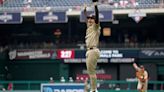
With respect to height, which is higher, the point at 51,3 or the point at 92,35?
the point at 92,35

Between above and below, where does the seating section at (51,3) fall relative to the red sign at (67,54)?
above

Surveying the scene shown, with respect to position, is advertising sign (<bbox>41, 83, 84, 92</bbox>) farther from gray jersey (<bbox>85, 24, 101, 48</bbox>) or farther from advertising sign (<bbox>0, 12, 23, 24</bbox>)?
gray jersey (<bbox>85, 24, 101, 48</bbox>)

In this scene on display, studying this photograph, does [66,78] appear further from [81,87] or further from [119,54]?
[81,87]

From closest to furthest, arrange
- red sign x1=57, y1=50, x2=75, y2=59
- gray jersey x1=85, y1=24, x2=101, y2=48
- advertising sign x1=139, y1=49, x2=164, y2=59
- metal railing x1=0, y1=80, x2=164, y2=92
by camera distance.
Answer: gray jersey x1=85, y1=24, x2=101, y2=48 → metal railing x1=0, y1=80, x2=164, y2=92 → advertising sign x1=139, y1=49, x2=164, y2=59 → red sign x1=57, y1=50, x2=75, y2=59

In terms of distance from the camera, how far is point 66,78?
28281mm

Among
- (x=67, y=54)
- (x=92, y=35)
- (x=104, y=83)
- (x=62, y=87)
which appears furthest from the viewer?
(x=67, y=54)

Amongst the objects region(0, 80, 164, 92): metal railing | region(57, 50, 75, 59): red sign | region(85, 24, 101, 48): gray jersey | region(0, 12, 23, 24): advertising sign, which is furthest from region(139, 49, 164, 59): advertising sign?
region(85, 24, 101, 48): gray jersey

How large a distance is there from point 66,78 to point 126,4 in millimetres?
5636

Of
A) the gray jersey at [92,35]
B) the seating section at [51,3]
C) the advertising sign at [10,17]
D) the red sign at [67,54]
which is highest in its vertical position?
the gray jersey at [92,35]

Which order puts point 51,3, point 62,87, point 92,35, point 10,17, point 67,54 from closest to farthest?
point 92,35 < point 62,87 < point 10,17 < point 67,54 < point 51,3

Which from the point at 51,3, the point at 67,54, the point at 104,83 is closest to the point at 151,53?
the point at 67,54

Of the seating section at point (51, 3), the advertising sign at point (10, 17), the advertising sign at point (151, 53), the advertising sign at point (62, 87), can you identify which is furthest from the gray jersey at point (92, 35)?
the seating section at point (51, 3)

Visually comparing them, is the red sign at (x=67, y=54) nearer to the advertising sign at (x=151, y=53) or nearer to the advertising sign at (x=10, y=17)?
the advertising sign at (x=10, y=17)

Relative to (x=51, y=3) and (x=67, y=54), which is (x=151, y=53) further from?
(x=51, y=3)
